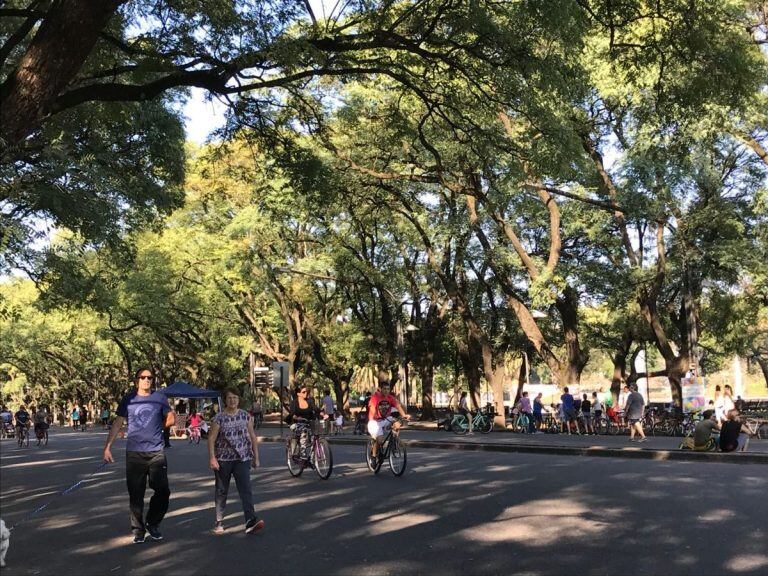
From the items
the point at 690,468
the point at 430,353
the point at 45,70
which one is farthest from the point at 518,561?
the point at 430,353

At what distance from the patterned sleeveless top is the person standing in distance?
62cm

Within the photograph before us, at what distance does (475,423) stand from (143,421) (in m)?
22.8

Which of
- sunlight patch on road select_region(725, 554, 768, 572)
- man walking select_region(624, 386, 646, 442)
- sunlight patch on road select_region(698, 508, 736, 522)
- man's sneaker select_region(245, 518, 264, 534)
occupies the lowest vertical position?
sunlight patch on road select_region(725, 554, 768, 572)

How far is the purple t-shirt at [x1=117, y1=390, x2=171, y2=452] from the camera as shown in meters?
7.29

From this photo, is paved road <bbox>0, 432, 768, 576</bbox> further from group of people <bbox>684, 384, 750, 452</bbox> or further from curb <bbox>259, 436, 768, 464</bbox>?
group of people <bbox>684, 384, 750, 452</bbox>

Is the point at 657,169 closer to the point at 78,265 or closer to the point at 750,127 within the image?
the point at 750,127

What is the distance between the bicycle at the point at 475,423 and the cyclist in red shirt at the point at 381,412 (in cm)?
1599

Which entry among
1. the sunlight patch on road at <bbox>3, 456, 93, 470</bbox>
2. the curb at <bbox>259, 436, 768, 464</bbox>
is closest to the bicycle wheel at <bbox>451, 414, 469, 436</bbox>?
the curb at <bbox>259, 436, 768, 464</bbox>

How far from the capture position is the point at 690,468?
13.0 m

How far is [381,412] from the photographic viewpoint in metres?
12.7

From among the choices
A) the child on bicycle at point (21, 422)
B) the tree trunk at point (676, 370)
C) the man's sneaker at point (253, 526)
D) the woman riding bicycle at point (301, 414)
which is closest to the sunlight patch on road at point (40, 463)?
the woman riding bicycle at point (301, 414)

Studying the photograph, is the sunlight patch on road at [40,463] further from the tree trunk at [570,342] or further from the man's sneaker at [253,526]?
the tree trunk at [570,342]

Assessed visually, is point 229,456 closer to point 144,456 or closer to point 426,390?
point 144,456

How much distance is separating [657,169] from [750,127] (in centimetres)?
292
